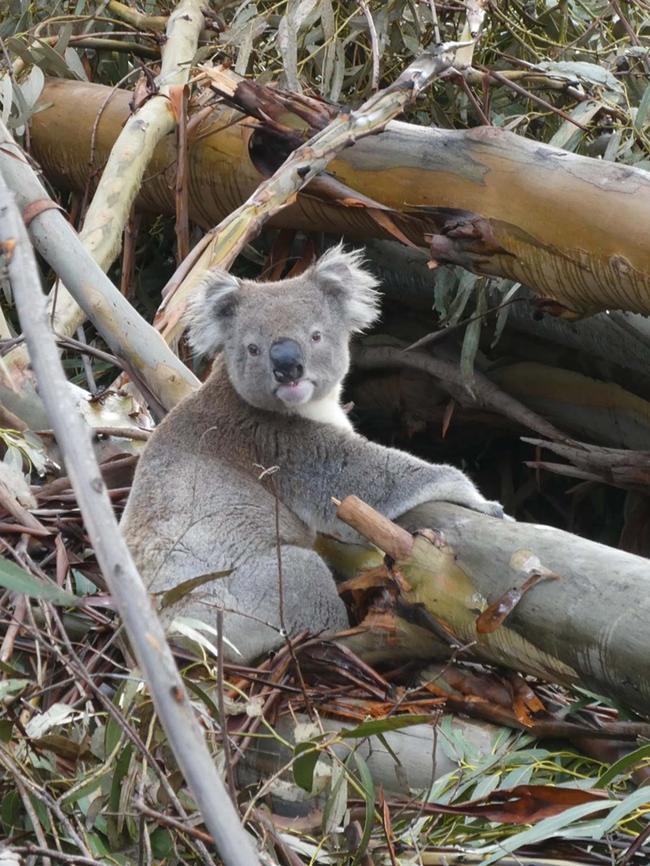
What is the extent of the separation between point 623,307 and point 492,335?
5.63 ft

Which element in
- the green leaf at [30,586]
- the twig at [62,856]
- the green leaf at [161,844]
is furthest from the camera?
the green leaf at [161,844]

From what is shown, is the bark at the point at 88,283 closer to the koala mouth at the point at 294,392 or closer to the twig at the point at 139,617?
the koala mouth at the point at 294,392

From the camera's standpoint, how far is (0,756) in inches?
77.7

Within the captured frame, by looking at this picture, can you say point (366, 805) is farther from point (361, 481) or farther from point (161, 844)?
point (361, 481)

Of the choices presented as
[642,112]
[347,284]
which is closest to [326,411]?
[347,284]

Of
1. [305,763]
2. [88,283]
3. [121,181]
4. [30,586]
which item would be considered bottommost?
[305,763]

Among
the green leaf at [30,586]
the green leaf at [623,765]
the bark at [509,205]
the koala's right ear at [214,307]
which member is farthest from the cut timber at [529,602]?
the koala's right ear at [214,307]

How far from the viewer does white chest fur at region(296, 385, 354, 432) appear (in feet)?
11.6

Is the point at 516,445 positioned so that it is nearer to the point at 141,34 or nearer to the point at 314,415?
the point at 314,415

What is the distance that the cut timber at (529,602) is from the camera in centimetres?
214

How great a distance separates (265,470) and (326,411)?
1.95 feet

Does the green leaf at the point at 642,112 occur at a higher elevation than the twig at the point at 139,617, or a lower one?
lower

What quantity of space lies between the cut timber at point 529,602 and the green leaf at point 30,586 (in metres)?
1.04

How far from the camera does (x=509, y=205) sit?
3439 millimetres
